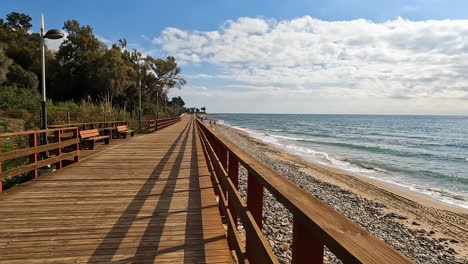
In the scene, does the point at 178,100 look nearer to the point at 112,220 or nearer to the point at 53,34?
the point at 53,34

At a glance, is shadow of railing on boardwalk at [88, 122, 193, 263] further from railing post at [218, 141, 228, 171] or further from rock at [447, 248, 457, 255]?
rock at [447, 248, 457, 255]

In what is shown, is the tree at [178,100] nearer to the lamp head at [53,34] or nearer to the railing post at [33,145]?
the lamp head at [53,34]

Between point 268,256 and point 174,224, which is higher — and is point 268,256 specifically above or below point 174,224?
above

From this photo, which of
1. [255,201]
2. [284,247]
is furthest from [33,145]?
[255,201]

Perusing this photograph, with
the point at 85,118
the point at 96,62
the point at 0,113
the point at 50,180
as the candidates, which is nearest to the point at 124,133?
the point at 85,118

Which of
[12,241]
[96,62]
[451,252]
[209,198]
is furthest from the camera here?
[96,62]

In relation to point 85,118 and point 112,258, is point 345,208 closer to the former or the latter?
point 112,258

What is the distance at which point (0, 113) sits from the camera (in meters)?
13.1

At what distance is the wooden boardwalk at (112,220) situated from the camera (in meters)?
2.76

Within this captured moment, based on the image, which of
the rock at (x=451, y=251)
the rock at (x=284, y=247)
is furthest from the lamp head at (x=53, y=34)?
the rock at (x=451, y=251)

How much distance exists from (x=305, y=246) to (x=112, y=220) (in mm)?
2982

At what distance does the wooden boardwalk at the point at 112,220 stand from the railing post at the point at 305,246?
1546 mm

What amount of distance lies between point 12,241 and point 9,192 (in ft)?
7.49

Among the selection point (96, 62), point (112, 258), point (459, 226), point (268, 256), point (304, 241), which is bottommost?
point (459, 226)
